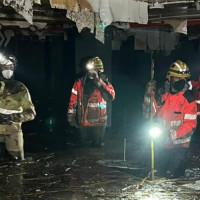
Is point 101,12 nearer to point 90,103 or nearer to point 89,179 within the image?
point 89,179

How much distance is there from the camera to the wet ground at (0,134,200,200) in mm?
6463

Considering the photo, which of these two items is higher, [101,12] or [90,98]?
[101,12]

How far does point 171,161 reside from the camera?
25.8 ft

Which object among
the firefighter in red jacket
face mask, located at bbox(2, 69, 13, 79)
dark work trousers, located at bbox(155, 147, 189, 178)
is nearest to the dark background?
the firefighter in red jacket

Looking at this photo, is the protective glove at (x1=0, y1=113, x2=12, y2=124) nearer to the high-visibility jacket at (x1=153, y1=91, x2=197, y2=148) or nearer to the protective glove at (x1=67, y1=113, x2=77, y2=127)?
the protective glove at (x1=67, y1=113, x2=77, y2=127)

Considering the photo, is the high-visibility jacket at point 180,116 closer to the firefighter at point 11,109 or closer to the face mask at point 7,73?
the firefighter at point 11,109

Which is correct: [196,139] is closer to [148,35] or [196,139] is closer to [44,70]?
[148,35]

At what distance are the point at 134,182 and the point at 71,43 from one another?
313 inches

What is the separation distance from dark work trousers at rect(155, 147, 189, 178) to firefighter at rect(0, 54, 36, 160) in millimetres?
2931

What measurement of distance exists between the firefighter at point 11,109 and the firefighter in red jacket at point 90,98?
1537 mm

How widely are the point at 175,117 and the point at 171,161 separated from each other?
0.91m

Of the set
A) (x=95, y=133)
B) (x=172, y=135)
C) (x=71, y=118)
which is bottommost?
(x=95, y=133)

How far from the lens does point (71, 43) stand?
14078 mm

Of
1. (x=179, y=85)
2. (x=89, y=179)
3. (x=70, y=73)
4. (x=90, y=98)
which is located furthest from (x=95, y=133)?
(x=70, y=73)
